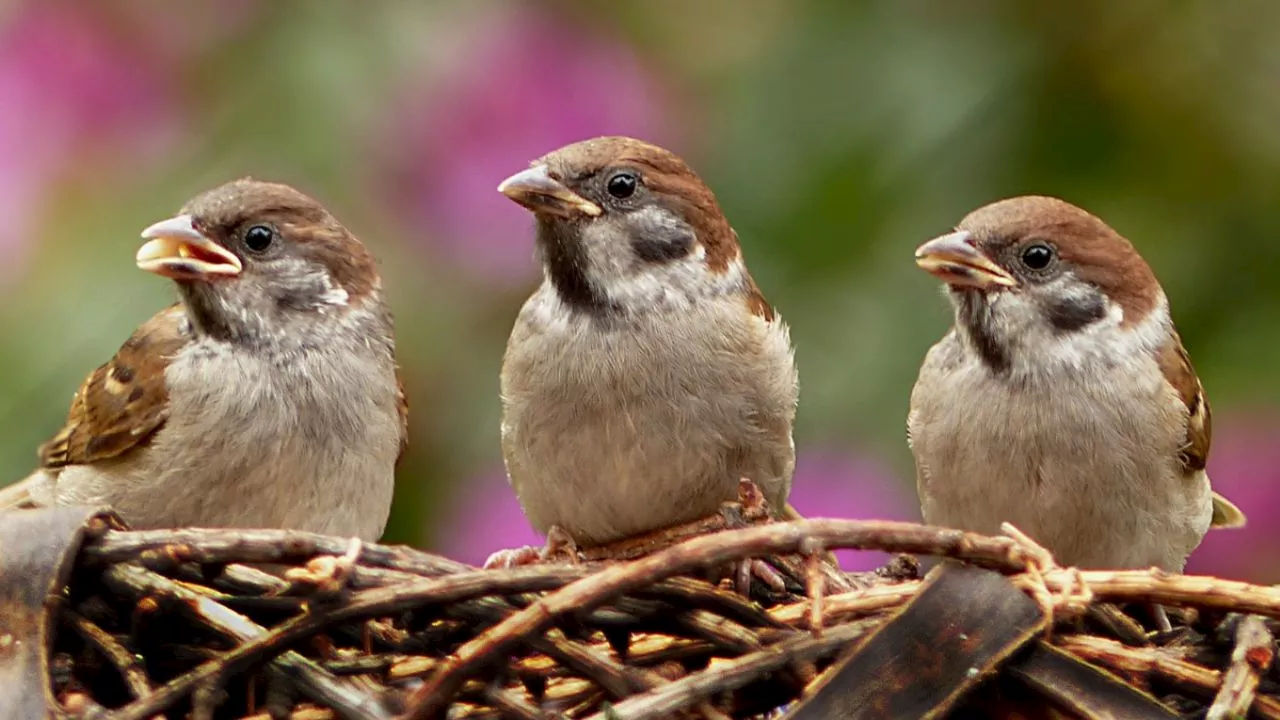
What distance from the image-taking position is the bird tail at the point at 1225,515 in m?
3.03

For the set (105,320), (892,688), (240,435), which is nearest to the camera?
(892,688)

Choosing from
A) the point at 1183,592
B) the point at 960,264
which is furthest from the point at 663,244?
the point at 1183,592

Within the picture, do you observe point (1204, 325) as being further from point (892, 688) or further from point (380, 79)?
point (892, 688)

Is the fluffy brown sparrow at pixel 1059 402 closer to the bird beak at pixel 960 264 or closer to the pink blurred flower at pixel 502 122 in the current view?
the bird beak at pixel 960 264

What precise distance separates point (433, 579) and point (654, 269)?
4.04 feet

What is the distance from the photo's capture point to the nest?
1601 mm

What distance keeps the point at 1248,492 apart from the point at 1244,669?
1.70 metres

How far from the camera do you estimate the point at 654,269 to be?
2838 mm

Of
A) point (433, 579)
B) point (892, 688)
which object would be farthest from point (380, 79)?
point (892, 688)

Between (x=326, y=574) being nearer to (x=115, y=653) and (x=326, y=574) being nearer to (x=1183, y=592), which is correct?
(x=115, y=653)

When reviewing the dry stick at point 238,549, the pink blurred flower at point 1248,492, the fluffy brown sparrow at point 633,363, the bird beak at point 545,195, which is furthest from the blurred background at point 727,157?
the dry stick at point 238,549

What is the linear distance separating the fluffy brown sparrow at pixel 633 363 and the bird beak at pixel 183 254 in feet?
1.40

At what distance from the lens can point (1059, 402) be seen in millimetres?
2666

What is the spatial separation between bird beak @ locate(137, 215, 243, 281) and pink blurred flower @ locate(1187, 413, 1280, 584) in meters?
1.71
